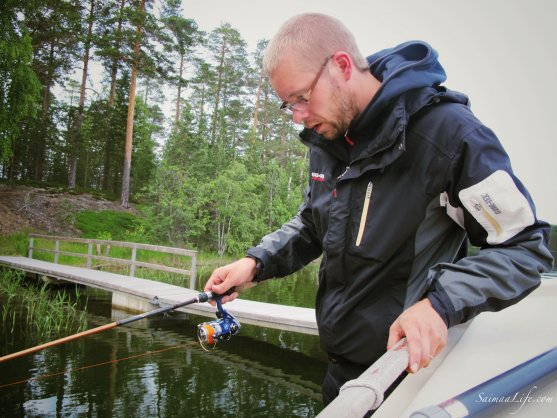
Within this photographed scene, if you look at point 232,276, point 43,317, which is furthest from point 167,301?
point 232,276

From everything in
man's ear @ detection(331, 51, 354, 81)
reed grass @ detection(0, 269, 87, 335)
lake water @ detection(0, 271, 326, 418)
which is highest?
man's ear @ detection(331, 51, 354, 81)

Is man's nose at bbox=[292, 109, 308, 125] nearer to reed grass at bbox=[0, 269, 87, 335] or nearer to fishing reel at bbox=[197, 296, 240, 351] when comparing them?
fishing reel at bbox=[197, 296, 240, 351]

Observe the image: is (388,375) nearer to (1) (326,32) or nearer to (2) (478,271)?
(2) (478,271)

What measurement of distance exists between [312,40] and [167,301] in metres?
6.45

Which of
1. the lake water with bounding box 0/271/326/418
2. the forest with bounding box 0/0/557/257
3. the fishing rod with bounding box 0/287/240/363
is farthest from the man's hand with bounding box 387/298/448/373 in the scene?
the forest with bounding box 0/0/557/257

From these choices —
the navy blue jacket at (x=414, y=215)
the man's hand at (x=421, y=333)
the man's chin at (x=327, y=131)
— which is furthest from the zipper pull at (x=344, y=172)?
the man's hand at (x=421, y=333)

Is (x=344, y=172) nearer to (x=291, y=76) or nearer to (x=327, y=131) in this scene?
(x=327, y=131)

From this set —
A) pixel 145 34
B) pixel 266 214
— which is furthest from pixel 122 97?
pixel 266 214

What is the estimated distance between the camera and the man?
1099mm

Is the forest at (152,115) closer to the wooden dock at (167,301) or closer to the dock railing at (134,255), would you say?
the dock railing at (134,255)

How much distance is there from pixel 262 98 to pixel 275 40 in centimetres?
2738

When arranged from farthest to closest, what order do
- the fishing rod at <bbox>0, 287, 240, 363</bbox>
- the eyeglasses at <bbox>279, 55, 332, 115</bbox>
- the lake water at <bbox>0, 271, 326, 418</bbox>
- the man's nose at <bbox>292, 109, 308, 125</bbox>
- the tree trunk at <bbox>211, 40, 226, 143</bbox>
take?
1. the tree trunk at <bbox>211, 40, 226, 143</bbox>
2. the lake water at <bbox>0, 271, 326, 418</bbox>
3. the fishing rod at <bbox>0, 287, 240, 363</bbox>
4. the man's nose at <bbox>292, 109, 308, 125</bbox>
5. the eyeglasses at <bbox>279, 55, 332, 115</bbox>

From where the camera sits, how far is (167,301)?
7.10 meters

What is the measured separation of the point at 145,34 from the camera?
20109mm
